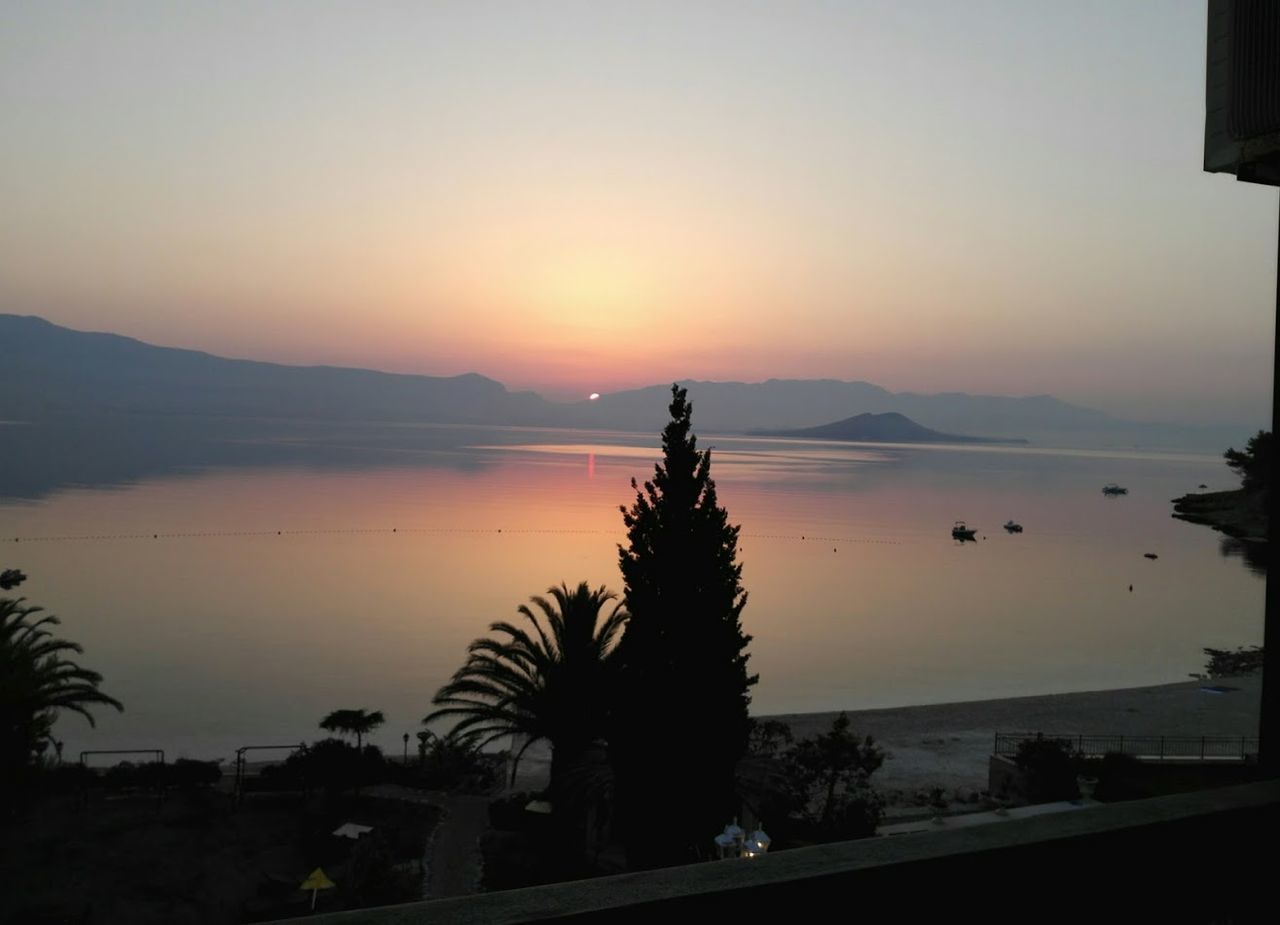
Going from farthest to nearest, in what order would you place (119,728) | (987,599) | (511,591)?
1. (987,599)
2. (511,591)
3. (119,728)

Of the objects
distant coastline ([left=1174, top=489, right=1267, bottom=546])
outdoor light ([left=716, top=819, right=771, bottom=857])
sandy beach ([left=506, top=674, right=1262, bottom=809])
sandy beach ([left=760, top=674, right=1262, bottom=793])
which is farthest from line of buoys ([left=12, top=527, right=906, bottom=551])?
outdoor light ([left=716, top=819, right=771, bottom=857])

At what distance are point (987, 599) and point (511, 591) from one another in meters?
25.4

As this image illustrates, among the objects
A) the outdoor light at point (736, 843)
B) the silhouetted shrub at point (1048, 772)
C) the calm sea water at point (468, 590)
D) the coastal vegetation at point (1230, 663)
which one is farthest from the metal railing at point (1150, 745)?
the outdoor light at point (736, 843)

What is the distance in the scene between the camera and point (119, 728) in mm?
28438

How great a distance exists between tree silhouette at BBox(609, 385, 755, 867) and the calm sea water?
15159 millimetres

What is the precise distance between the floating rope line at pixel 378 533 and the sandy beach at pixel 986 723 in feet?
131

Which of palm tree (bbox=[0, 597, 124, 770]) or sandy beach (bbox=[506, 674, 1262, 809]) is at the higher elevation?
palm tree (bbox=[0, 597, 124, 770])

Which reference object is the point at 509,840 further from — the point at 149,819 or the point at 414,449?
the point at 414,449

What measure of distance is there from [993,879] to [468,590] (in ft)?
Result: 166

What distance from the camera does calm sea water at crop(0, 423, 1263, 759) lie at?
3409 centimetres

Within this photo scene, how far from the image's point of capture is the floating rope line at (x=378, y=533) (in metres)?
63.2

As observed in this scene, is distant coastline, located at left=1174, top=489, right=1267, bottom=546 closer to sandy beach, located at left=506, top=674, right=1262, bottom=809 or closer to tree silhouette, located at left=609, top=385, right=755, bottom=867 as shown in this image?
sandy beach, located at left=506, top=674, right=1262, bottom=809

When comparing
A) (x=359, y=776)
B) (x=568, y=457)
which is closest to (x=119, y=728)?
(x=359, y=776)

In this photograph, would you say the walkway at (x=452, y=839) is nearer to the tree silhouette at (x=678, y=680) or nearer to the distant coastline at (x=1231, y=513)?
the tree silhouette at (x=678, y=680)
